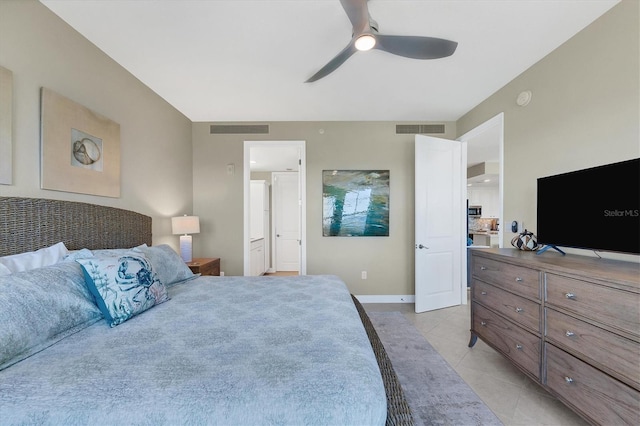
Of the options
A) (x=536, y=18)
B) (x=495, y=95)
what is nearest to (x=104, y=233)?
(x=536, y=18)

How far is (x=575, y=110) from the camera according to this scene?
188 cm

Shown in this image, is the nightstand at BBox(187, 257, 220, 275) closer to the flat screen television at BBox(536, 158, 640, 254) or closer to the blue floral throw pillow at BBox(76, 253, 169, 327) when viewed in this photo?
the blue floral throw pillow at BBox(76, 253, 169, 327)

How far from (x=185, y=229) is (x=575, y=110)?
12.6 ft

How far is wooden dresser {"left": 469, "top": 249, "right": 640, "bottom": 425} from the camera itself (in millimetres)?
1153

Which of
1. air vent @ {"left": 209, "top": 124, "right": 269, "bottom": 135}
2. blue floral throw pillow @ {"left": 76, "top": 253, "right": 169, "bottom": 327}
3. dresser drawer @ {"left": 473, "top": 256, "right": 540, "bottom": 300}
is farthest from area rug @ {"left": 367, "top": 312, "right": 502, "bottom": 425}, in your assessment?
air vent @ {"left": 209, "top": 124, "right": 269, "bottom": 135}

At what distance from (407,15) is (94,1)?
2.10 metres

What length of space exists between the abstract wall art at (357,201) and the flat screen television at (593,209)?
1824 millimetres

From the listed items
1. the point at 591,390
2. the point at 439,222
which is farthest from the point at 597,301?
the point at 439,222

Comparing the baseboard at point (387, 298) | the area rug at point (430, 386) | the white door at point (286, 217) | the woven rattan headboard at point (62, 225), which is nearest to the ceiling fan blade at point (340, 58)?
the woven rattan headboard at point (62, 225)

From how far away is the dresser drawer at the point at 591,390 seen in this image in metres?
1.15

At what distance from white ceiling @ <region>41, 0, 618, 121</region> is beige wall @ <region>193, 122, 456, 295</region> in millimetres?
560

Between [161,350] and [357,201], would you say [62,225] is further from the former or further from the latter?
[357,201]

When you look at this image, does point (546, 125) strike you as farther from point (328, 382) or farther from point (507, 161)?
point (328, 382)

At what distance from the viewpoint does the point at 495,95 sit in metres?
2.74
